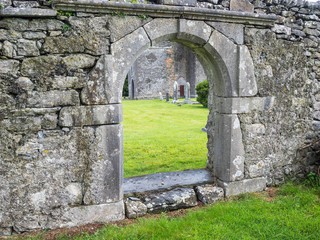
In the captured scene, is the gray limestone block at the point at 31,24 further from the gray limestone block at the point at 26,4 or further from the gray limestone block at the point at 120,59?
the gray limestone block at the point at 120,59

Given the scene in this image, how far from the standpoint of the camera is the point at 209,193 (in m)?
3.93

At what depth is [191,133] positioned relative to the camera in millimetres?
8852

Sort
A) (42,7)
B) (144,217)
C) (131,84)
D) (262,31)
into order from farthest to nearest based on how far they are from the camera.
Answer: (131,84) < (262,31) < (144,217) < (42,7)

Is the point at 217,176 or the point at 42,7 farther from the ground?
the point at 42,7

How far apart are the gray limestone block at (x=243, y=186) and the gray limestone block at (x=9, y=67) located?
3301 millimetres

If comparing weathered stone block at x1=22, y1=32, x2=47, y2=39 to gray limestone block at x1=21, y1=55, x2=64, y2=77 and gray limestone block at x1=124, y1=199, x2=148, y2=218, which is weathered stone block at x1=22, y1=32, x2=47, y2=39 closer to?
gray limestone block at x1=21, y1=55, x2=64, y2=77

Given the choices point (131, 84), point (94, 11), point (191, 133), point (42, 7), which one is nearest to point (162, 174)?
point (94, 11)

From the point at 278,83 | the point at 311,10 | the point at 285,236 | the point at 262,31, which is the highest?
the point at 311,10

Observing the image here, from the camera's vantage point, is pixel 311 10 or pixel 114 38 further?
pixel 311 10

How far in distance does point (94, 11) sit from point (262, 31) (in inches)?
102

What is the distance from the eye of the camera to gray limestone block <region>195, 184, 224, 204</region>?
3.89m

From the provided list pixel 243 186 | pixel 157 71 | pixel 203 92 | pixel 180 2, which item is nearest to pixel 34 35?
pixel 180 2

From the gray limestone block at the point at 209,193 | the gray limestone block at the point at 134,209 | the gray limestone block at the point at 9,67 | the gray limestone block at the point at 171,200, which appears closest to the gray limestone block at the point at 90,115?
the gray limestone block at the point at 9,67

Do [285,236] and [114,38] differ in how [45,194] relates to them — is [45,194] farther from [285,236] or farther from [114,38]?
[285,236]
